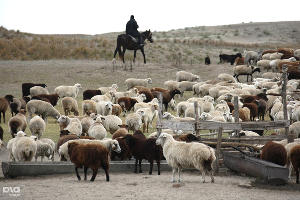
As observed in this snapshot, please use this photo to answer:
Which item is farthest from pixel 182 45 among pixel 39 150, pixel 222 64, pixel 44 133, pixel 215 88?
pixel 39 150

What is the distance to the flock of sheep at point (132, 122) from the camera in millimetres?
12398

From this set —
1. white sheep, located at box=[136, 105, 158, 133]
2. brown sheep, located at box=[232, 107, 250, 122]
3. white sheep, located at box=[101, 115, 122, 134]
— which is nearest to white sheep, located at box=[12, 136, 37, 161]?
white sheep, located at box=[101, 115, 122, 134]

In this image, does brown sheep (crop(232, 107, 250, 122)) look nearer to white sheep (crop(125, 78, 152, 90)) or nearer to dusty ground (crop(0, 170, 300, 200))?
dusty ground (crop(0, 170, 300, 200))

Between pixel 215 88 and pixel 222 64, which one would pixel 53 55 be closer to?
pixel 222 64

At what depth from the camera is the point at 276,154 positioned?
12.6 m

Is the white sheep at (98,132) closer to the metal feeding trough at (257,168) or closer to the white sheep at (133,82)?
the metal feeding trough at (257,168)

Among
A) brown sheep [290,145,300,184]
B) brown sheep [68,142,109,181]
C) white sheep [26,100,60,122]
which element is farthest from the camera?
white sheep [26,100,60,122]

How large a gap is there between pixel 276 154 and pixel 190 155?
207 centimetres

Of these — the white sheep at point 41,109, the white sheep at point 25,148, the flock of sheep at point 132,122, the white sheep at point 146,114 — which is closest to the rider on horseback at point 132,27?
the flock of sheep at point 132,122

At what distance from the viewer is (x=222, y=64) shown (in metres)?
43.8

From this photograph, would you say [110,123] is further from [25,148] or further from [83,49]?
[83,49]

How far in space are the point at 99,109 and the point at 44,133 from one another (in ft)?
11.2

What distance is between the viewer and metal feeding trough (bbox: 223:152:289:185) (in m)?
11.8

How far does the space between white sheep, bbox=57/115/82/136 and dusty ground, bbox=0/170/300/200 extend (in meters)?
4.20
